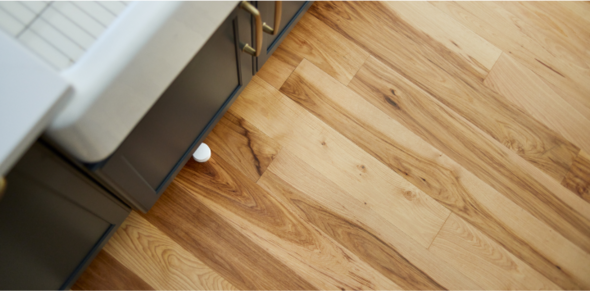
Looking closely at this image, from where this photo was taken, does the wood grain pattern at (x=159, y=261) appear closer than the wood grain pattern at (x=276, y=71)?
Yes

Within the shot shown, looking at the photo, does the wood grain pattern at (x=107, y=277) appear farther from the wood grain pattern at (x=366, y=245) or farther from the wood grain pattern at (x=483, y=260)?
the wood grain pattern at (x=483, y=260)

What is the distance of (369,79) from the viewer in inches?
50.0

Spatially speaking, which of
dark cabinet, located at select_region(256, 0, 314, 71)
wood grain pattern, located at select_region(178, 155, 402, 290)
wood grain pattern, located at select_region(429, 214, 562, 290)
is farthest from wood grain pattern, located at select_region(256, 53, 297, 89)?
wood grain pattern, located at select_region(429, 214, 562, 290)

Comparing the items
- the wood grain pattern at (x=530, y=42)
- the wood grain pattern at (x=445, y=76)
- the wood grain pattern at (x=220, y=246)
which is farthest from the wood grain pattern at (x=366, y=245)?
the wood grain pattern at (x=530, y=42)

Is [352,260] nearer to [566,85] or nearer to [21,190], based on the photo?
[21,190]

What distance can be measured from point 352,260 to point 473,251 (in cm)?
41

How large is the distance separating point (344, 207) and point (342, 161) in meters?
0.15

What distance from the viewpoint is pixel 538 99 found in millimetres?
1317

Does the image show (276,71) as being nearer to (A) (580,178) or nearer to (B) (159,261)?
(B) (159,261)

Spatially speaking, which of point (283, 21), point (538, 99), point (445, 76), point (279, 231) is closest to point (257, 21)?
point (283, 21)

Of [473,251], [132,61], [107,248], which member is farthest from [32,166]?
[473,251]

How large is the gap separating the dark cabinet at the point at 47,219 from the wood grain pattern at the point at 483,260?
0.99m

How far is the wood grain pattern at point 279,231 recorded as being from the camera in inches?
43.5

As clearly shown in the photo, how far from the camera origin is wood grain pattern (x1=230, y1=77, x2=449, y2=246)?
1175mm
